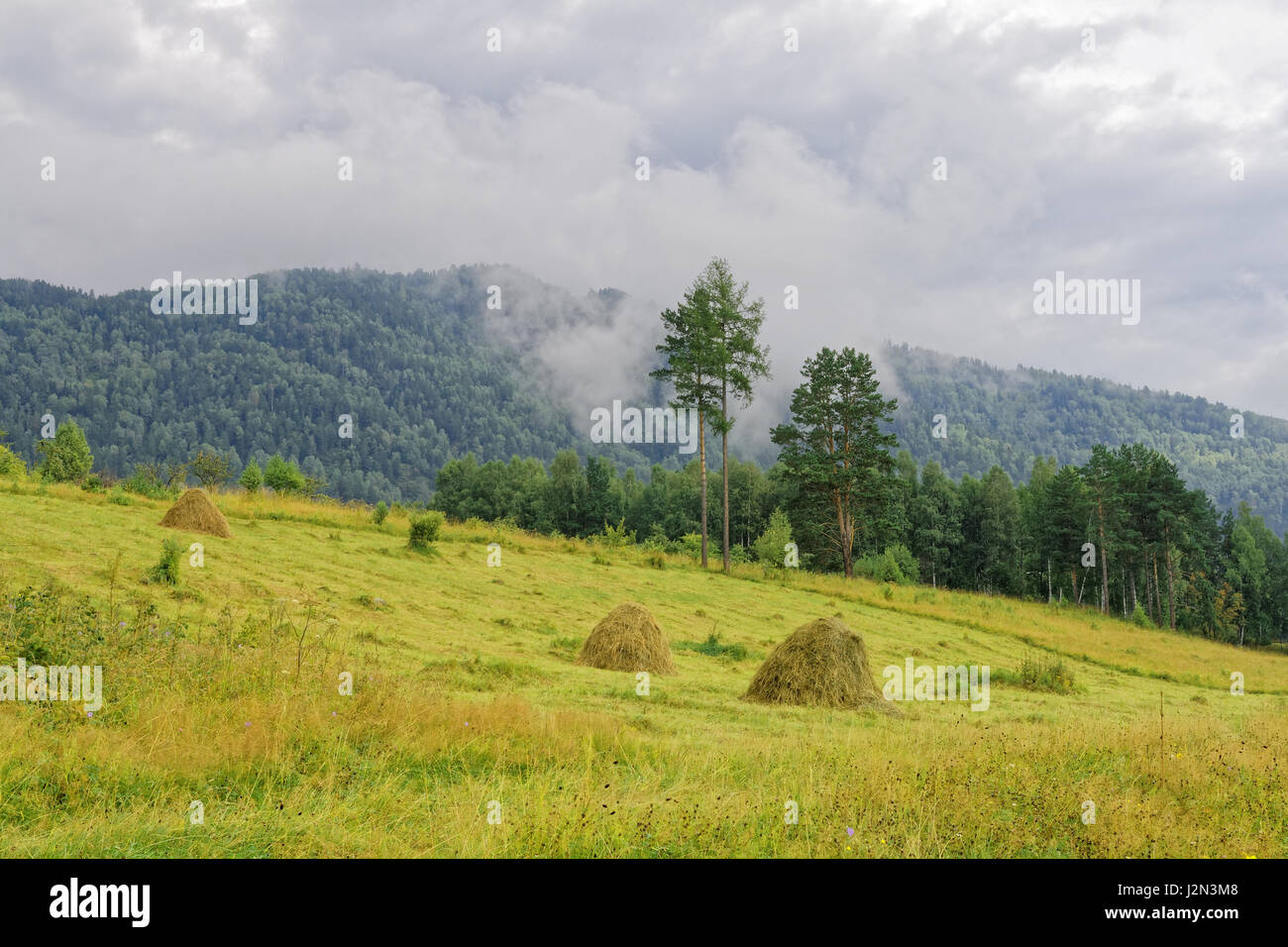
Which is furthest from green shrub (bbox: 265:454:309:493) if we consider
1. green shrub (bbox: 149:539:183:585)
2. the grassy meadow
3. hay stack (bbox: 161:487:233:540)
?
green shrub (bbox: 149:539:183:585)

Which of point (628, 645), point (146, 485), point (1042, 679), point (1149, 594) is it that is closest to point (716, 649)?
point (628, 645)

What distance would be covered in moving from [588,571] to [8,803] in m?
27.1

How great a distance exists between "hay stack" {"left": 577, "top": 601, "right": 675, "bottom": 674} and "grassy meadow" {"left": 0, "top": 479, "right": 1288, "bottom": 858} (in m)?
0.82

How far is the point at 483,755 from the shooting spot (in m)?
7.72

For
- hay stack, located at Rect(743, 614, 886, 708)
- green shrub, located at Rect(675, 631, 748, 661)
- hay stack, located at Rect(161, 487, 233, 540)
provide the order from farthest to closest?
hay stack, located at Rect(161, 487, 233, 540)
green shrub, located at Rect(675, 631, 748, 661)
hay stack, located at Rect(743, 614, 886, 708)

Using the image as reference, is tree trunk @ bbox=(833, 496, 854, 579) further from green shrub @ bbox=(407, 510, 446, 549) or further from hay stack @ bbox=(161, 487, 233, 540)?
hay stack @ bbox=(161, 487, 233, 540)

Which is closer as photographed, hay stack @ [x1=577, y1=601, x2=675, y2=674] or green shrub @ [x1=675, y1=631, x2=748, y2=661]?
hay stack @ [x1=577, y1=601, x2=675, y2=674]

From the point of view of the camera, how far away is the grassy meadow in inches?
222

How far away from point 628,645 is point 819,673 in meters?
4.36

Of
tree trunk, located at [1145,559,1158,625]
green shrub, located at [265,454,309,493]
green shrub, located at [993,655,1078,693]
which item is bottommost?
tree trunk, located at [1145,559,1158,625]

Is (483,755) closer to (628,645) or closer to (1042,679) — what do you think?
(628,645)

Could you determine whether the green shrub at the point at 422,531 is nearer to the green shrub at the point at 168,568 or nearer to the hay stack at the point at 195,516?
the hay stack at the point at 195,516
